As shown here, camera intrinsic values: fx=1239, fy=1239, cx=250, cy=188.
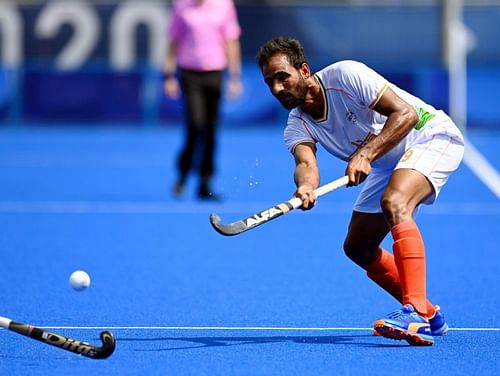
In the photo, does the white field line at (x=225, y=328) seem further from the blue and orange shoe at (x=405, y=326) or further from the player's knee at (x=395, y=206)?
the player's knee at (x=395, y=206)

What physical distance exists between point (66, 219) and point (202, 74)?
2187mm

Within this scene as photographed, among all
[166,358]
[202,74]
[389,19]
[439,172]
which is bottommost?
[166,358]

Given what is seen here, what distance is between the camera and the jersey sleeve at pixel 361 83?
6051 millimetres

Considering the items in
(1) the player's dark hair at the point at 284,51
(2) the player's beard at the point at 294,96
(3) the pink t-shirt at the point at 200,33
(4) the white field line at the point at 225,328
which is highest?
(3) the pink t-shirt at the point at 200,33

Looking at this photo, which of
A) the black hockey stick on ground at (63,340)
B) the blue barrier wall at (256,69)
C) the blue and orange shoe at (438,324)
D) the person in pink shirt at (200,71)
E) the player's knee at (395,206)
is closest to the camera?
the black hockey stick on ground at (63,340)

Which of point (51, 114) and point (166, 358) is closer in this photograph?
point (166, 358)

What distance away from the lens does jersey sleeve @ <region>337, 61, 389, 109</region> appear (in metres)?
6.05

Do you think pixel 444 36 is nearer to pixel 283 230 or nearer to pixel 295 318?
pixel 283 230

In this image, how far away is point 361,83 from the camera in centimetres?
606

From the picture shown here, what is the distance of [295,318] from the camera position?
696 cm

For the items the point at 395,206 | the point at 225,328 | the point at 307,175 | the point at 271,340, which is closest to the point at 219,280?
the point at 225,328

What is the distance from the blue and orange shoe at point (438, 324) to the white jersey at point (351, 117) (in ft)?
2.69

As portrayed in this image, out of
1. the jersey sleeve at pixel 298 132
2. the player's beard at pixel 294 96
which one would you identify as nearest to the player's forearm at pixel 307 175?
the jersey sleeve at pixel 298 132

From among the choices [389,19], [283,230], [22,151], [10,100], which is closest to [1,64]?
[10,100]
